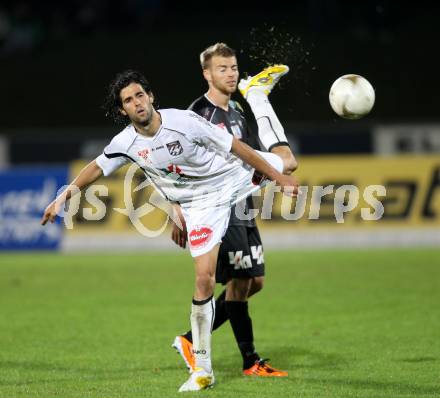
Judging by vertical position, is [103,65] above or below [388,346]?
above

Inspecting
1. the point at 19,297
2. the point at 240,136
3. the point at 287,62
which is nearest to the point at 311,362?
the point at 240,136

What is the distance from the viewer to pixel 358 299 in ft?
37.3

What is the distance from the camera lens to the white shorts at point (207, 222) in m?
6.73

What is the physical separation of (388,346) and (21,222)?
11558 millimetres

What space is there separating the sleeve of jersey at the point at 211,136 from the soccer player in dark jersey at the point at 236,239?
675mm

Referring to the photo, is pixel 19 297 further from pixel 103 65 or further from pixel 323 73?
pixel 103 65

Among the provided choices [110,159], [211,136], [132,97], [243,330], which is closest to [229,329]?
[243,330]

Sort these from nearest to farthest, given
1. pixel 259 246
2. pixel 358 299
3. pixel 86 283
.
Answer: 1. pixel 259 246
2. pixel 358 299
3. pixel 86 283

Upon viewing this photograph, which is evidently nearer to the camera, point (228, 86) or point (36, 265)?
point (228, 86)

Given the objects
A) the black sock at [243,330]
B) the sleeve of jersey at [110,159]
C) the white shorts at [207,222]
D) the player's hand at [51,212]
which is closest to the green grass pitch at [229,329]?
the black sock at [243,330]

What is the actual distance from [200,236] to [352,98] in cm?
156

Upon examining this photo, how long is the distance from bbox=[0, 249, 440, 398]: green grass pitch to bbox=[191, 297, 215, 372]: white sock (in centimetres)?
27

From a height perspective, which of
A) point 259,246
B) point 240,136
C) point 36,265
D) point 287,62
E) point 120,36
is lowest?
point 36,265

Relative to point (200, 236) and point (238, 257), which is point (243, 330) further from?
point (200, 236)
